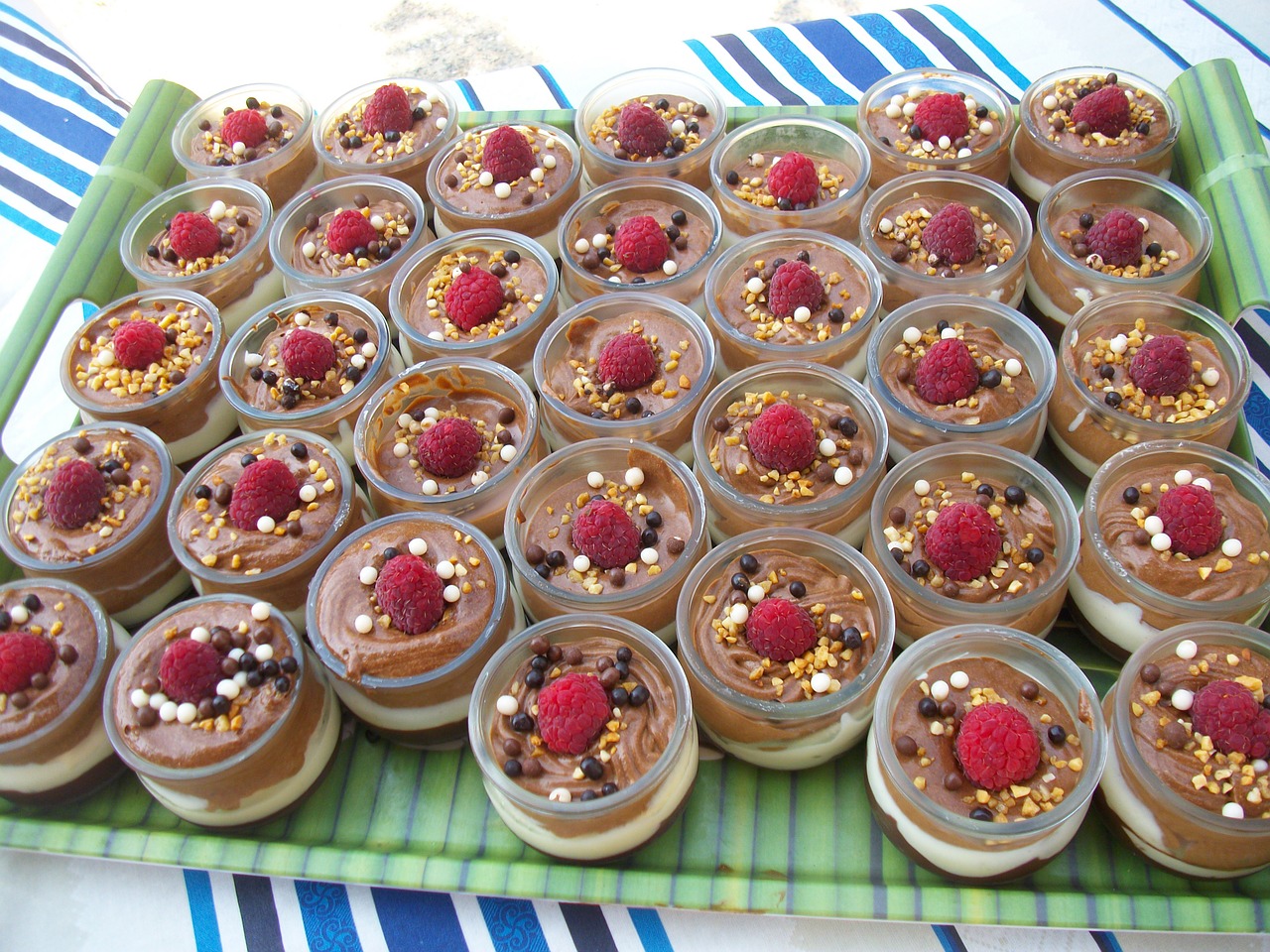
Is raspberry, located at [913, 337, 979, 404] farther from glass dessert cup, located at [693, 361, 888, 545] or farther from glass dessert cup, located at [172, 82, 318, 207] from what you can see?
glass dessert cup, located at [172, 82, 318, 207]

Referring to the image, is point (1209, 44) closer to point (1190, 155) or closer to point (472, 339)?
point (1190, 155)

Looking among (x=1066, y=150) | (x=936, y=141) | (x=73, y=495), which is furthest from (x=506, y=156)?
(x=1066, y=150)

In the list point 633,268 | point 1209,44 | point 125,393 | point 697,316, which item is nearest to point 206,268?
point 125,393

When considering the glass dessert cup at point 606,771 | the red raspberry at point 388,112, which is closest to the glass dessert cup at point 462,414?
the glass dessert cup at point 606,771

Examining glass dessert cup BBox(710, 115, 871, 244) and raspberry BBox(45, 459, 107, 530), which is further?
glass dessert cup BBox(710, 115, 871, 244)

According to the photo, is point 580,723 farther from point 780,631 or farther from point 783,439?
point 783,439

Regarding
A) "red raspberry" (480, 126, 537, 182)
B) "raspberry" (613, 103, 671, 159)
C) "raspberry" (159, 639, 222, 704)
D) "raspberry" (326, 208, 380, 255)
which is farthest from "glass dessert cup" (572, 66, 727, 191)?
"raspberry" (159, 639, 222, 704)
